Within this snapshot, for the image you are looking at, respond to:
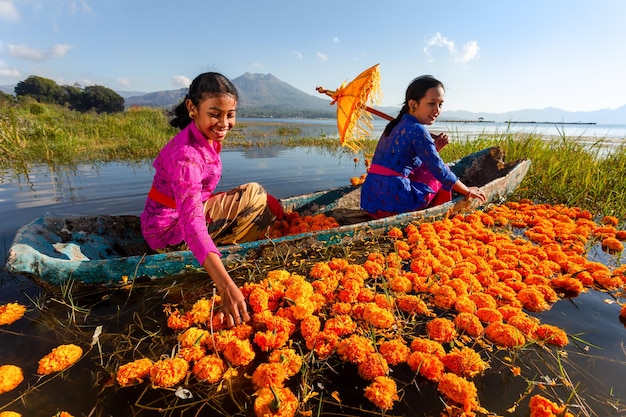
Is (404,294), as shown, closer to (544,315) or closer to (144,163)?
(544,315)

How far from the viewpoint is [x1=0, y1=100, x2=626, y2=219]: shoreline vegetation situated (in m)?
5.12

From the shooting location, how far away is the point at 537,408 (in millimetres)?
1537

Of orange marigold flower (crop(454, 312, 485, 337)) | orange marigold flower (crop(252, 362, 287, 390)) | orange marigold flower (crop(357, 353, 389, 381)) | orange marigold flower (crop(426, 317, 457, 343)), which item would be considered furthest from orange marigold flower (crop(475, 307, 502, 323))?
orange marigold flower (crop(252, 362, 287, 390))

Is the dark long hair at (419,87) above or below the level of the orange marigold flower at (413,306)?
above

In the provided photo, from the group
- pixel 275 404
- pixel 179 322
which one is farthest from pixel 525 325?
pixel 179 322

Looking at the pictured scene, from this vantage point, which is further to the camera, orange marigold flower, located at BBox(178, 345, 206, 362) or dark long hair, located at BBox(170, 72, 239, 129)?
dark long hair, located at BBox(170, 72, 239, 129)

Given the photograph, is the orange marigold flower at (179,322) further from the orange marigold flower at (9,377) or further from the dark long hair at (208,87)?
the dark long hair at (208,87)

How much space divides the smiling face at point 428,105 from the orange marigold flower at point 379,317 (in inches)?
99.4

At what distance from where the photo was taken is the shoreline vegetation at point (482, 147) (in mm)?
5121

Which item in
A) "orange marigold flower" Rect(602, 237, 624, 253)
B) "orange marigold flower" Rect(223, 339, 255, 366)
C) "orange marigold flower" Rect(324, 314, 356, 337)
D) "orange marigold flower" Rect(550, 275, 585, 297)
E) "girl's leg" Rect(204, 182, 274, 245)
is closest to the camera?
"orange marigold flower" Rect(223, 339, 255, 366)

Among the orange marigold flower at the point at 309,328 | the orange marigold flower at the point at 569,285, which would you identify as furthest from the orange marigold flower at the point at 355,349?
the orange marigold flower at the point at 569,285

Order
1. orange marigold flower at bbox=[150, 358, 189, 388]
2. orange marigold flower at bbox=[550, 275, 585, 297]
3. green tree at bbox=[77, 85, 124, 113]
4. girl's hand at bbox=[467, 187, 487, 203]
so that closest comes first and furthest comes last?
orange marigold flower at bbox=[150, 358, 189, 388]
orange marigold flower at bbox=[550, 275, 585, 297]
girl's hand at bbox=[467, 187, 487, 203]
green tree at bbox=[77, 85, 124, 113]

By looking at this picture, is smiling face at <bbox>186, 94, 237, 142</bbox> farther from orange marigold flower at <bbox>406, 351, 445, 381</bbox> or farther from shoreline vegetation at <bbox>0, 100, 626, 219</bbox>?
shoreline vegetation at <bbox>0, 100, 626, 219</bbox>

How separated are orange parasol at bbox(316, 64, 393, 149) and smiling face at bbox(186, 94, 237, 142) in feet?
5.62
